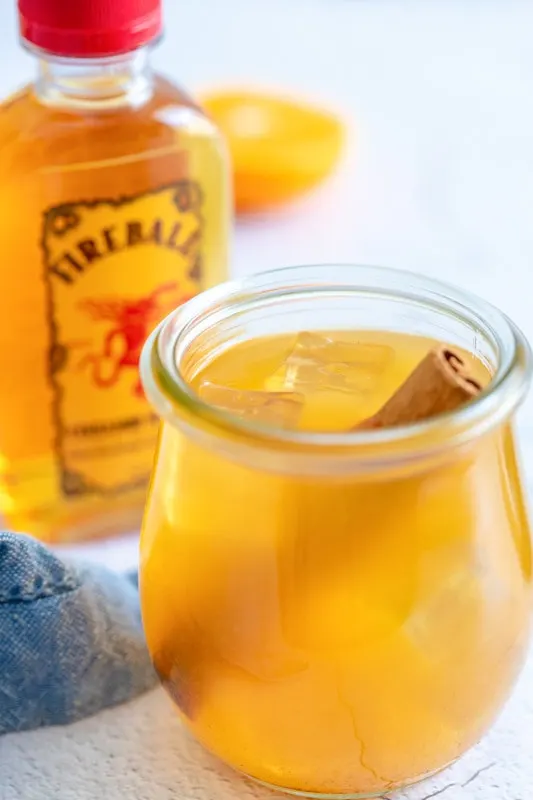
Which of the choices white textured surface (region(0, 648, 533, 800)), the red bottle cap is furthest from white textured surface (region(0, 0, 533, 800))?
the red bottle cap

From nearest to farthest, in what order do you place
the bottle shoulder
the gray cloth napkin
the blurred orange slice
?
the gray cloth napkin → the bottle shoulder → the blurred orange slice

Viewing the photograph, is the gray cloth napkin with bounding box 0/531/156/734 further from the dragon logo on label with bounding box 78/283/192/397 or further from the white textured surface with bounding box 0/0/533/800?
the dragon logo on label with bounding box 78/283/192/397

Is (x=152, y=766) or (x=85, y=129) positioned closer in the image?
(x=152, y=766)

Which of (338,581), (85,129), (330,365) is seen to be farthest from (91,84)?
(338,581)

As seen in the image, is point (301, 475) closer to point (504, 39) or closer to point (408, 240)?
point (408, 240)

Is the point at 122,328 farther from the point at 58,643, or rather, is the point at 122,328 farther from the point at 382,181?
the point at 382,181

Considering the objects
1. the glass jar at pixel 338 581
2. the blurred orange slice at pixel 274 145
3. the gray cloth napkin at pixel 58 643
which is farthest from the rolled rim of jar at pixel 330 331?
the blurred orange slice at pixel 274 145

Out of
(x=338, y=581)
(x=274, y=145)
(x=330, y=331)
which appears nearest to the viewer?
(x=338, y=581)
